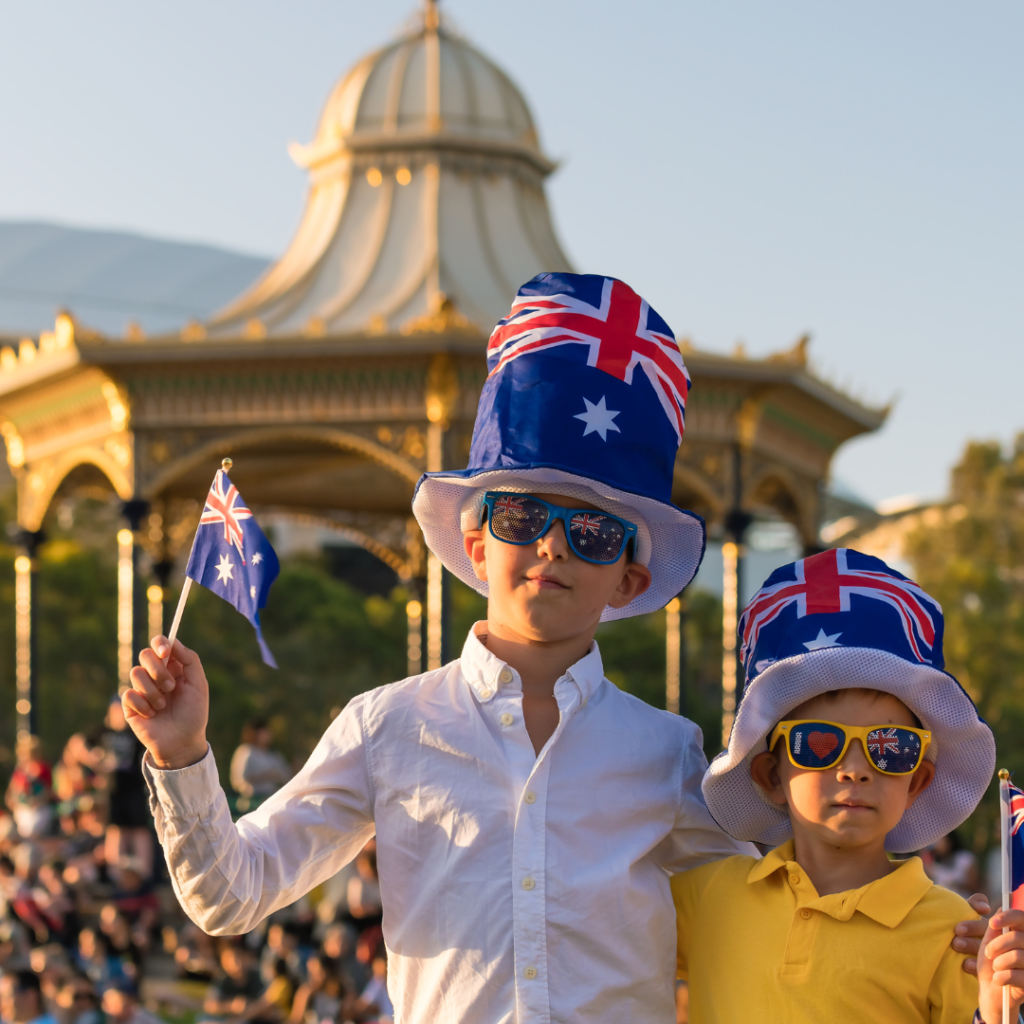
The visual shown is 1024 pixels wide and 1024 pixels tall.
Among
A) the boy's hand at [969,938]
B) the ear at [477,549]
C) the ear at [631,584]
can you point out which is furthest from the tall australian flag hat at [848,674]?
the ear at [477,549]

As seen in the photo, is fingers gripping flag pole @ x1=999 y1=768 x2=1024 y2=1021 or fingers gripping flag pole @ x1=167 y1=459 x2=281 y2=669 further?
fingers gripping flag pole @ x1=167 y1=459 x2=281 y2=669

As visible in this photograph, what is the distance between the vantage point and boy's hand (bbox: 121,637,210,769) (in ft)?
9.57

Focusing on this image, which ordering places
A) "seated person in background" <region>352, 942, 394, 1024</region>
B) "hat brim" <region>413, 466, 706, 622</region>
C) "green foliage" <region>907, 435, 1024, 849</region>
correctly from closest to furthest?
"hat brim" <region>413, 466, 706, 622</region>
"seated person in background" <region>352, 942, 394, 1024</region>
"green foliage" <region>907, 435, 1024, 849</region>

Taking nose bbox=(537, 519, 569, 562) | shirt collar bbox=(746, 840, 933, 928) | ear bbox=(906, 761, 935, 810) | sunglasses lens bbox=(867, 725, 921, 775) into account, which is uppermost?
nose bbox=(537, 519, 569, 562)

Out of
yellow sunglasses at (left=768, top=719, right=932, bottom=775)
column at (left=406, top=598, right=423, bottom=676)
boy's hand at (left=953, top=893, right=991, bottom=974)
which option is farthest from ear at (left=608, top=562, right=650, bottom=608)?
column at (left=406, top=598, right=423, bottom=676)

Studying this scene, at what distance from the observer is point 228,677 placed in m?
29.8

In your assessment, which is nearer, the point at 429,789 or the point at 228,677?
the point at 429,789

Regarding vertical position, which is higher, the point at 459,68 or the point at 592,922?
the point at 459,68

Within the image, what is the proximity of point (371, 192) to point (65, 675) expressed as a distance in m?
17.8

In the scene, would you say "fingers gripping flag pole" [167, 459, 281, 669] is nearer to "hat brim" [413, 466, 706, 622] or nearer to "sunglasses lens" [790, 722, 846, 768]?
"hat brim" [413, 466, 706, 622]

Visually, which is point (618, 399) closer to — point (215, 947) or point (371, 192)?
point (215, 947)

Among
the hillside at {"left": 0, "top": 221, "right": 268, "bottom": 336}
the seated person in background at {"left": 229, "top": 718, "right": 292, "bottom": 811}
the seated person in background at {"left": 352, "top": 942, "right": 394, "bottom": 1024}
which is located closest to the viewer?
the seated person in background at {"left": 352, "top": 942, "right": 394, "bottom": 1024}

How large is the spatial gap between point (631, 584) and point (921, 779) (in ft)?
2.37

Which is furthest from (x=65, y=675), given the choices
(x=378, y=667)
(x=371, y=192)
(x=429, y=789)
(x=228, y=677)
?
(x=429, y=789)
